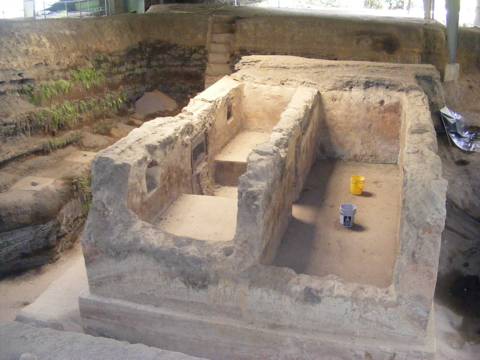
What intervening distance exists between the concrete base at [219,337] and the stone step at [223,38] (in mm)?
7025

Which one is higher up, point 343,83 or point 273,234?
point 343,83

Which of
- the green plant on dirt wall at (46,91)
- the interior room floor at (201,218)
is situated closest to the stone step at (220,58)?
the green plant on dirt wall at (46,91)

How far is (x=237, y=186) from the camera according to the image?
556 cm

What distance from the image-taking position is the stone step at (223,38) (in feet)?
32.3

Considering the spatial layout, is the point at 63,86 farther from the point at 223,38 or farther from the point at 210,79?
the point at 223,38

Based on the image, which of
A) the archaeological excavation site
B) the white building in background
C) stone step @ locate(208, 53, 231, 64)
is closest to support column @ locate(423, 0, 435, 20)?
the archaeological excavation site

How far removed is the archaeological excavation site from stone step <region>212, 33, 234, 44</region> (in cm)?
3

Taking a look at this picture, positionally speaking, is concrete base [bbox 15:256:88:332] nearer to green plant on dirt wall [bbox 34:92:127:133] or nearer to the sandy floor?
the sandy floor

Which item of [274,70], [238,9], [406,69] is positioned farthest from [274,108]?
[238,9]

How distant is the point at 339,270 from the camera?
14.0 feet

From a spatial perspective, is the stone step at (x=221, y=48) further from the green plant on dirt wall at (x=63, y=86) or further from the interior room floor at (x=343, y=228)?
the interior room floor at (x=343, y=228)

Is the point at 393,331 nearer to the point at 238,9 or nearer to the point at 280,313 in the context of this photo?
the point at 280,313

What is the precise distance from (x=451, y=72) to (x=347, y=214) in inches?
186

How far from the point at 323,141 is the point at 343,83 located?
0.76m
